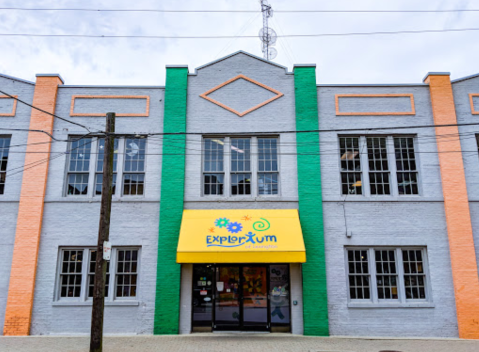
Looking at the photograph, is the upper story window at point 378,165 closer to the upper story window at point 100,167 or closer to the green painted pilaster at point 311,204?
the green painted pilaster at point 311,204

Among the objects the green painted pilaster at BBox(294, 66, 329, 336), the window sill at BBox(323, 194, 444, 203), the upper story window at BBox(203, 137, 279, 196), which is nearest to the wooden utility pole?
the upper story window at BBox(203, 137, 279, 196)

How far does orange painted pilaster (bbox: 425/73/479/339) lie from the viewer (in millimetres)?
11117

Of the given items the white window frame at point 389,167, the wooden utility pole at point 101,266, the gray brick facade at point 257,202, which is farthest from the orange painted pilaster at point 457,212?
the wooden utility pole at point 101,266

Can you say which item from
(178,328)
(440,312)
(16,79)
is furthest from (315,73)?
(16,79)

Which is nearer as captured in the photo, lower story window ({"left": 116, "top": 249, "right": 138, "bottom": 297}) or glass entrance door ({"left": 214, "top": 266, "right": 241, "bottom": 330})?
glass entrance door ({"left": 214, "top": 266, "right": 241, "bottom": 330})

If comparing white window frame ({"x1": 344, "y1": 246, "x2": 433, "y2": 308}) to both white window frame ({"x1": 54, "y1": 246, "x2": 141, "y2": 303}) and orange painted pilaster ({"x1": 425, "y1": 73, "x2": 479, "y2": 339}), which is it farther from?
white window frame ({"x1": 54, "y1": 246, "x2": 141, "y2": 303})

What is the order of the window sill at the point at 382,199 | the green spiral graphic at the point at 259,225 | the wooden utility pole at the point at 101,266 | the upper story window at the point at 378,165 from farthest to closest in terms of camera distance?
1. the upper story window at the point at 378,165
2. the window sill at the point at 382,199
3. the green spiral graphic at the point at 259,225
4. the wooden utility pole at the point at 101,266

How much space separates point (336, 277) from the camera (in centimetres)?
1147

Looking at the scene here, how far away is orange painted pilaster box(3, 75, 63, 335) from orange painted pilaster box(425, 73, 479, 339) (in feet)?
42.2

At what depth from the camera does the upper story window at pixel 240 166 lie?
484 inches

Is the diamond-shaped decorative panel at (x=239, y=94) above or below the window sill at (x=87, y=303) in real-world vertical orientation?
above

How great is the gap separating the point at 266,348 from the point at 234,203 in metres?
4.39

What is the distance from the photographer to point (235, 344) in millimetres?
10023

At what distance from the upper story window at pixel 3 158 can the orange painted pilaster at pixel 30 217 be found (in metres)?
0.82
